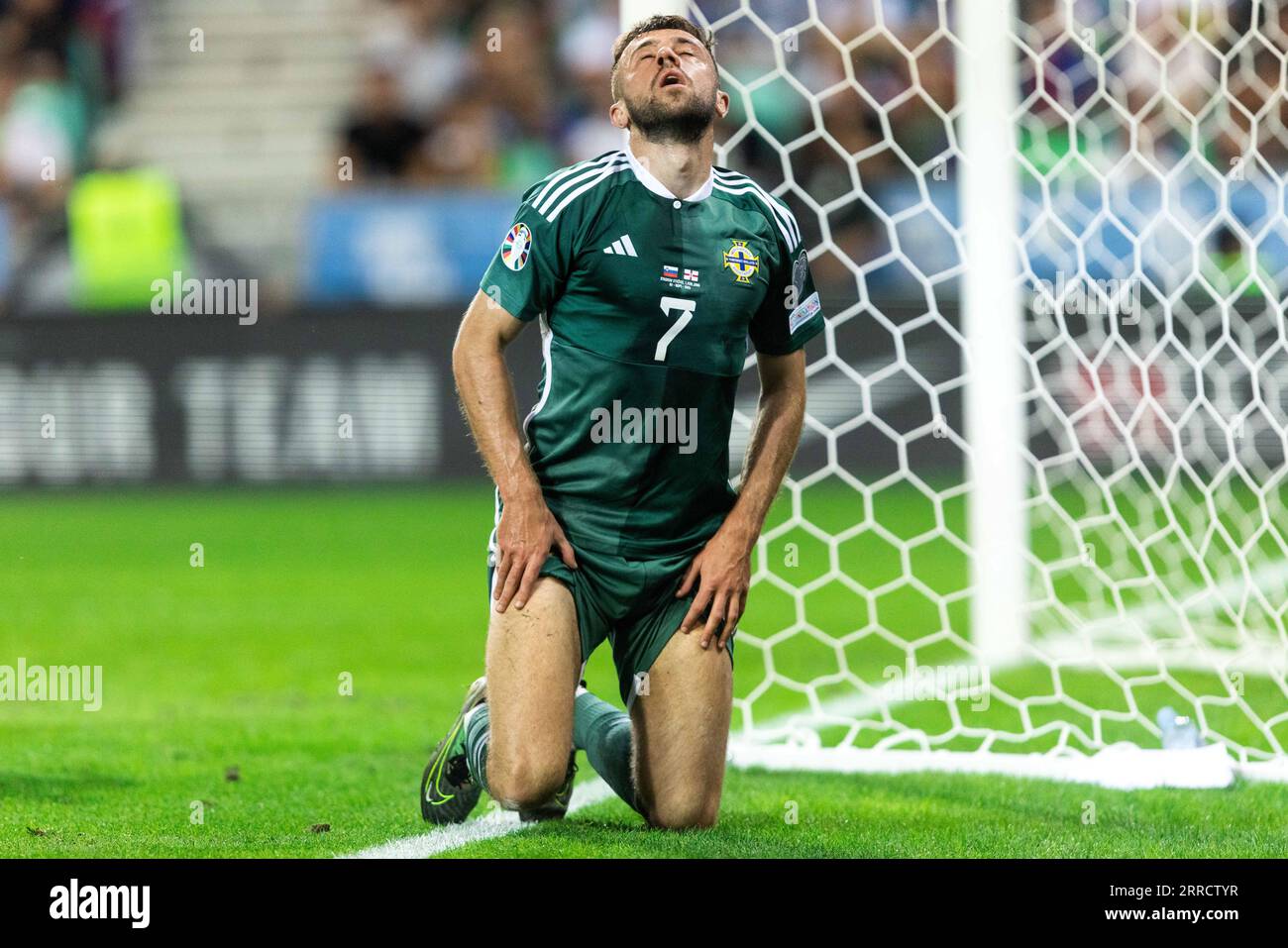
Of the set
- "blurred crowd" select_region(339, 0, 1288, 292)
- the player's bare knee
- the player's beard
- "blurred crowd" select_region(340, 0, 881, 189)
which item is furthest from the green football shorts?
"blurred crowd" select_region(340, 0, 881, 189)

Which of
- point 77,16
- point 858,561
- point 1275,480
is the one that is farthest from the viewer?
point 77,16

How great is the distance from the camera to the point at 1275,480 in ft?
22.3

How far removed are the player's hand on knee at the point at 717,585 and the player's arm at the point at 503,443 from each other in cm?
37

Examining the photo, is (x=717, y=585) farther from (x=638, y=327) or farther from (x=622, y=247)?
(x=622, y=247)

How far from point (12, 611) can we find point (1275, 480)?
5605 millimetres

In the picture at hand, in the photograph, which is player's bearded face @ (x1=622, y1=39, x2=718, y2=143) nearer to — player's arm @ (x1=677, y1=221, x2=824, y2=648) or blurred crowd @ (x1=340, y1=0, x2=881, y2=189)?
player's arm @ (x1=677, y1=221, x2=824, y2=648)

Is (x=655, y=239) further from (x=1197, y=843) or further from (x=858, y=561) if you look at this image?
(x=858, y=561)

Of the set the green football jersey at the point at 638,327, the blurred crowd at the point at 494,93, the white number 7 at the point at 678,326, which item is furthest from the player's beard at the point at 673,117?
the blurred crowd at the point at 494,93

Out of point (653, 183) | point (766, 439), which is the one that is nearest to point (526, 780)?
point (766, 439)

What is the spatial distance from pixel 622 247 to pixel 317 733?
2.35m

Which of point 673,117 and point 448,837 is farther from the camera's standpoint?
point 448,837

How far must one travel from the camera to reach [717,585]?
4.21 metres

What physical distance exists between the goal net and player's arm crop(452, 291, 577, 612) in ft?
4.03
